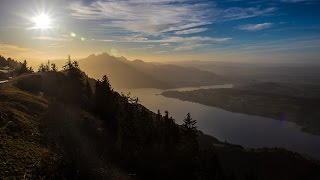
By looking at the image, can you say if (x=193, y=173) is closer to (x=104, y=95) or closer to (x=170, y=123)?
(x=170, y=123)

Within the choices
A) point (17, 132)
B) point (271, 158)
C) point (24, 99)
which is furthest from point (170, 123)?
point (271, 158)

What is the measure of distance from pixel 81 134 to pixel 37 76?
56057mm

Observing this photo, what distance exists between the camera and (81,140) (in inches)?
2162

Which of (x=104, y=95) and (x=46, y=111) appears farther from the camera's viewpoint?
(x=104, y=95)

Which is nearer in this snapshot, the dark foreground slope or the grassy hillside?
the grassy hillside

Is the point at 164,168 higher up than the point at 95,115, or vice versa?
the point at 95,115

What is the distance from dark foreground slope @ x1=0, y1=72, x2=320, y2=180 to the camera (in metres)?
37.2

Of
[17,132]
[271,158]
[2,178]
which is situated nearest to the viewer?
[2,178]

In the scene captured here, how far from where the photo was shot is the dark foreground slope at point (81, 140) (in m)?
37.2

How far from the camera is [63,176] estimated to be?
115ft

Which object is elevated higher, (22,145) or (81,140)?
(22,145)

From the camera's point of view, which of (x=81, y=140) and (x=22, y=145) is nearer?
(x=22, y=145)

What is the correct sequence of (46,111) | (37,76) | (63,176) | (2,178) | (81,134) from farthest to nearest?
(37,76), (46,111), (81,134), (63,176), (2,178)

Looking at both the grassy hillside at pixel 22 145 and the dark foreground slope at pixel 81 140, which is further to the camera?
the dark foreground slope at pixel 81 140
